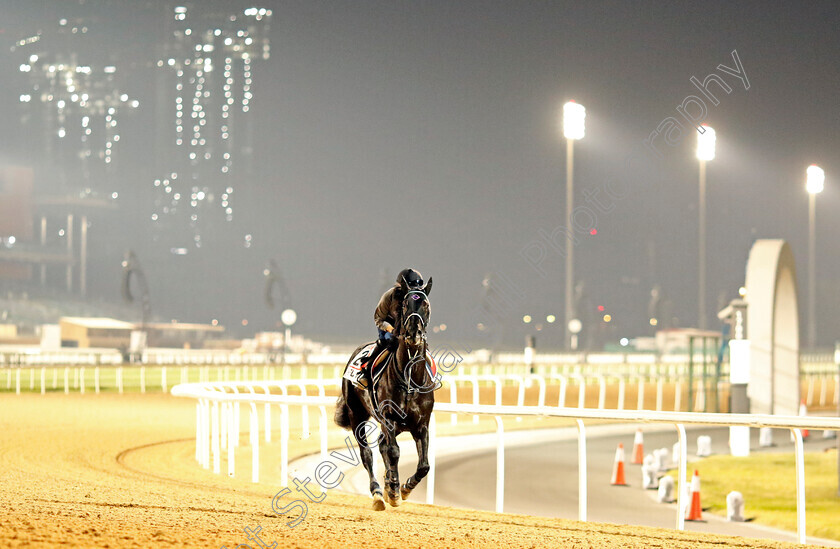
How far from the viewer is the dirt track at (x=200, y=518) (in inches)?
177

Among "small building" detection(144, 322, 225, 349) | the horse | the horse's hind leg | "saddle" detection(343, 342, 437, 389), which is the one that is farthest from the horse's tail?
"small building" detection(144, 322, 225, 349)

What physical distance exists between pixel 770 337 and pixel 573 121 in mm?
9442

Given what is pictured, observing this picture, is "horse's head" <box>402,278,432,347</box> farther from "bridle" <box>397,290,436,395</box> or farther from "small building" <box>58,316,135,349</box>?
"small building" <box>58,316,135,349</box>

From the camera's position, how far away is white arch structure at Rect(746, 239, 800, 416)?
15680mm

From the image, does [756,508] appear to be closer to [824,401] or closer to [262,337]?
[824,401]

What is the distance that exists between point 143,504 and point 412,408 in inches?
77.5

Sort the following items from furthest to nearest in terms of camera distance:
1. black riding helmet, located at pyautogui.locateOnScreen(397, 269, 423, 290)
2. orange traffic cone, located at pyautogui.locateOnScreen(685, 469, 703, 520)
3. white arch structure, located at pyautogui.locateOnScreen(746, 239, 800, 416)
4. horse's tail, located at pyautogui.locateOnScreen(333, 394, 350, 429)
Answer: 1. white arch structure, located at pyautogui.locateOnScreen(746, 239, 800, 416)
2. orange traffic cone, located at pyautogui.locateOnScreen(685, 469, 703, 520)
3. horse's tail, located at pyautogui.locateOnScreen(333, 394, 350, 429)
4. black riding helmet, located at pyautogui.locateOnScreen(397, 269, 423, 290)

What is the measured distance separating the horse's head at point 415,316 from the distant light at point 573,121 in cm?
1892

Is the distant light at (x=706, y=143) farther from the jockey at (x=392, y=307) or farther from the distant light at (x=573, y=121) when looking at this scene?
the jockey at (x=392, y=307)

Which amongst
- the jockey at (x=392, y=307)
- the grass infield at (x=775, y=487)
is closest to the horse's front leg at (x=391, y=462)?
the jockey at (x=392, y=307)

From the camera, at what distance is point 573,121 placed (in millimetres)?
23406

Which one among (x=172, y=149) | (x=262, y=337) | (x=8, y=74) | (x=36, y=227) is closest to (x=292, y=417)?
(x=262, y=337)

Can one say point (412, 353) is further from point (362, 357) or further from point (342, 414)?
point (342, 414)

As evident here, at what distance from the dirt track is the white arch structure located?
9563mm
